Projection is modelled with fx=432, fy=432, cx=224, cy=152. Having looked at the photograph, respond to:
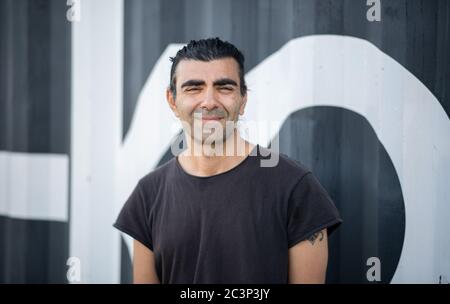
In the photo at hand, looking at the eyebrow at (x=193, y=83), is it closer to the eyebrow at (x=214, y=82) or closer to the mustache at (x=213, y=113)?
the eyebrow at (x=214, y=82)

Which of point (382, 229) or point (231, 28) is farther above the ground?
point (231, 28)

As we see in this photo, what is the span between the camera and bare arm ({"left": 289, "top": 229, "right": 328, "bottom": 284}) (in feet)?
5.09

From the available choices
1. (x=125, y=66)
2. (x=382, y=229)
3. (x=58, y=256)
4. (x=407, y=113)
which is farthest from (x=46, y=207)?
(x=407, y=113)

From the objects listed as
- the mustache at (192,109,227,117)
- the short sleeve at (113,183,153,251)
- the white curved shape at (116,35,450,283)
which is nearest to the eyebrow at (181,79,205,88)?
the mustache at (192,109,227,117)

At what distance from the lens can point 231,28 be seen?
2.08 m

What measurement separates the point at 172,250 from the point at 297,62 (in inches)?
41.1

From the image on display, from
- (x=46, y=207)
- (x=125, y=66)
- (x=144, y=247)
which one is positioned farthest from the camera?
(x=46, y=207)

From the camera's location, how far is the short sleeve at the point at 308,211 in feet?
4.98

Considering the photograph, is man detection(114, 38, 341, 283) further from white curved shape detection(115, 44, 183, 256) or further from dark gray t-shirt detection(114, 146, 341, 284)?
white curved shape detection(115, 44, 183, 256)

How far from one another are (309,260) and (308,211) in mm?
183

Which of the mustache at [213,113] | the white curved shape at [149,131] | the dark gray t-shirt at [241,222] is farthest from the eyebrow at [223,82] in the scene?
the white curved shape at [149,131]

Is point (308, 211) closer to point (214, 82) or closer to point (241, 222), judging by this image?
point (241, 222)

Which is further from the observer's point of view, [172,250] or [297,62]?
[297,62]
